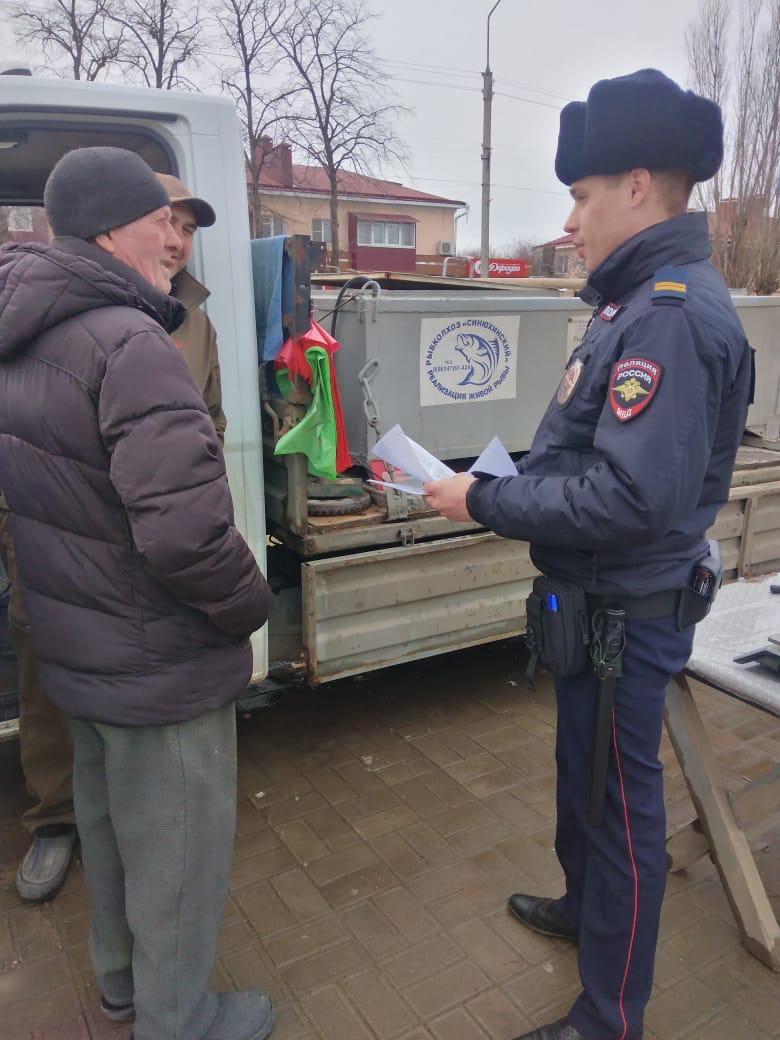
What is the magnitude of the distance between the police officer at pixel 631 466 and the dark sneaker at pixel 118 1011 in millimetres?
1005

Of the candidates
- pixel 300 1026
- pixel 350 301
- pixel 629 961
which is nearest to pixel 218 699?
pixel 300 1026

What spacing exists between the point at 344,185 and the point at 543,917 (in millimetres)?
22283

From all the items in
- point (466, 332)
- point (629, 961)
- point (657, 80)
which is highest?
point (657, 80)

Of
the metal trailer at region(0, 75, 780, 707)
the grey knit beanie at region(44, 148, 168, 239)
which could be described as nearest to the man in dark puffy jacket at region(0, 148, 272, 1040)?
the grey knit beanie at region(44, 148, 168, 239)

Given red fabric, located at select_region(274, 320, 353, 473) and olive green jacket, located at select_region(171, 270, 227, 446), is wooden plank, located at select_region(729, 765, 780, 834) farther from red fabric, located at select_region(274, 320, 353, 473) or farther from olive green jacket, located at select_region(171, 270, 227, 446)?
olive green jacket, located at select_region(171, 270, 227, 446)

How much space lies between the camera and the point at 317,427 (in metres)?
2.74

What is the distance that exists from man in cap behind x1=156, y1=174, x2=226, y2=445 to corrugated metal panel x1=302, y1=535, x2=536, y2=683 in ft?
2.34

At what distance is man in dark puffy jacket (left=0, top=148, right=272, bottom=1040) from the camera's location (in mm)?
1444

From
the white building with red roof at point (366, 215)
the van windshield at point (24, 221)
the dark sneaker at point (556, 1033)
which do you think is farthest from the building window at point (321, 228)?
the dark sneaker at point (556, 1033)

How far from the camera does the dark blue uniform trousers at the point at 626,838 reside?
1747 millimetres

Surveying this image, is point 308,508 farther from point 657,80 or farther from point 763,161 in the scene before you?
point 763,161

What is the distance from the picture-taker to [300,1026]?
200cm

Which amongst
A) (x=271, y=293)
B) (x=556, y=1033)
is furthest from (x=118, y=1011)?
(x=271, y=293)

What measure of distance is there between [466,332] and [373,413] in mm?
526
